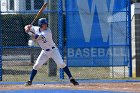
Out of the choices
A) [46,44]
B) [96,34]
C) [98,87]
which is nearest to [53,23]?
[96,34]

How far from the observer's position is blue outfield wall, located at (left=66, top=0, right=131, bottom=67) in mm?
15953

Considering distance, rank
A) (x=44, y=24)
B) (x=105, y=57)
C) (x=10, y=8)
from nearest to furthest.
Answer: (x=44, y=24) < (x=105, y=57) < (x=10, y=8)

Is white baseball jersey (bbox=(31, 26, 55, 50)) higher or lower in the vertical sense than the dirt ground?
higher

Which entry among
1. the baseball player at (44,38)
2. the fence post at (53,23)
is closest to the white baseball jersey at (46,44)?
the baseball player at (44,38)

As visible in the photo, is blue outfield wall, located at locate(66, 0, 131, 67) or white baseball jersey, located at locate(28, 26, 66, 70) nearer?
→ white baseball jersey, located at locate(28, 26, 66, 70)

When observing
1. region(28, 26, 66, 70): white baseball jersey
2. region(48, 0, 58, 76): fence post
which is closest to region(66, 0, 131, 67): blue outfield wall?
region(48, 0, 58, 76): fence post

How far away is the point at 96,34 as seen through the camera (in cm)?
1602

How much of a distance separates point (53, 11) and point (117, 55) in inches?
105

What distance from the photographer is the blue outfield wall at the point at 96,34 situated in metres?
16.0

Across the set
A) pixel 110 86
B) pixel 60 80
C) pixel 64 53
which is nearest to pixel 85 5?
pixel 64 53

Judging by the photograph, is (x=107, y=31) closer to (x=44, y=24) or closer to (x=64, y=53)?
(x=64, y=53)

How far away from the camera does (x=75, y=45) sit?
1595 centimetres

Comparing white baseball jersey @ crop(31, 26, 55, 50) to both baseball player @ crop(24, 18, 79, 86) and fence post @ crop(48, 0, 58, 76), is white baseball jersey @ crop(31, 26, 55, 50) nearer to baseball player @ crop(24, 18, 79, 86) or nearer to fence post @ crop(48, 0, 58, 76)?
baseball player @ crop(24, 18, 79, 86)

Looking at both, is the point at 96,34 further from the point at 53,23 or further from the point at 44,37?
the point at 44,37
